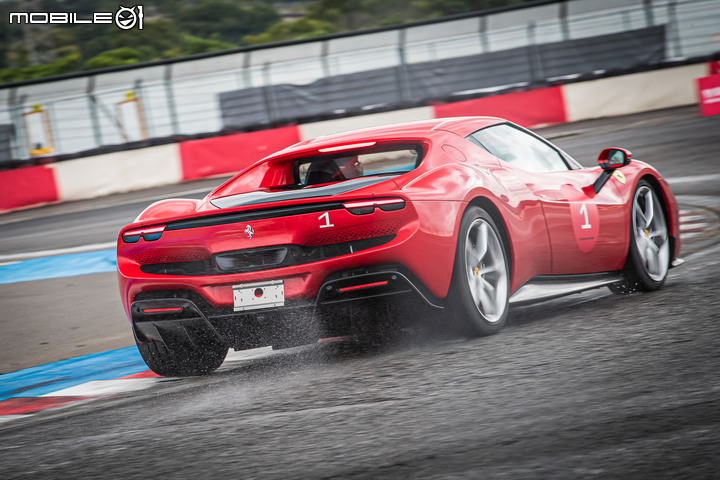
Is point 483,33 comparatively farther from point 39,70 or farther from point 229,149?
point 39,70

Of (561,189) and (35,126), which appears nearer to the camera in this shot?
(561,189)

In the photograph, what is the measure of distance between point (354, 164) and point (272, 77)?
62.4 feet

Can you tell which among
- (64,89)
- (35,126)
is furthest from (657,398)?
(64,89)

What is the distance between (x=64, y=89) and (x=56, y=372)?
2040 cm

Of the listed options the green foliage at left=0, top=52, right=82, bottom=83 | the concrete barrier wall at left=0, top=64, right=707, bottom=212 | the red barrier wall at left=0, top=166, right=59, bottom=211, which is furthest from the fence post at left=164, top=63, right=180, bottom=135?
the green foliage at left=0, top=52, right=82, bottom=83

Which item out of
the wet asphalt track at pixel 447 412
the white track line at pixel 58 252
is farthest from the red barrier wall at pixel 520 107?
the wet asphalt track at pixel 447 412

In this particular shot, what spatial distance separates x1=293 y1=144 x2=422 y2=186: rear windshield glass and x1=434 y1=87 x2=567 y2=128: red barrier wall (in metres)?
16.0

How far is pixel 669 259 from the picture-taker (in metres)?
6.71

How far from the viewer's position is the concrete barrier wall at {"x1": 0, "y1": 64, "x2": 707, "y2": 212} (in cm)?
2158

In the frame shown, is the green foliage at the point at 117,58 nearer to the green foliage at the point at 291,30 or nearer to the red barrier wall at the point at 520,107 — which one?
the green foliage at the point at 291,30

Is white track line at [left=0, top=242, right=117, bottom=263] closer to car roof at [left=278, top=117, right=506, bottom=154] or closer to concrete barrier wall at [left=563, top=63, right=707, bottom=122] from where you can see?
car roof at [left=278, top=117, right=506, bottom=154]

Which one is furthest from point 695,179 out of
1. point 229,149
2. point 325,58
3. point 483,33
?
point 325,58

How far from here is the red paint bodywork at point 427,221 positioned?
189 inches

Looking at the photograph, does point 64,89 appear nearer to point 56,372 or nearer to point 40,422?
point 56,372
